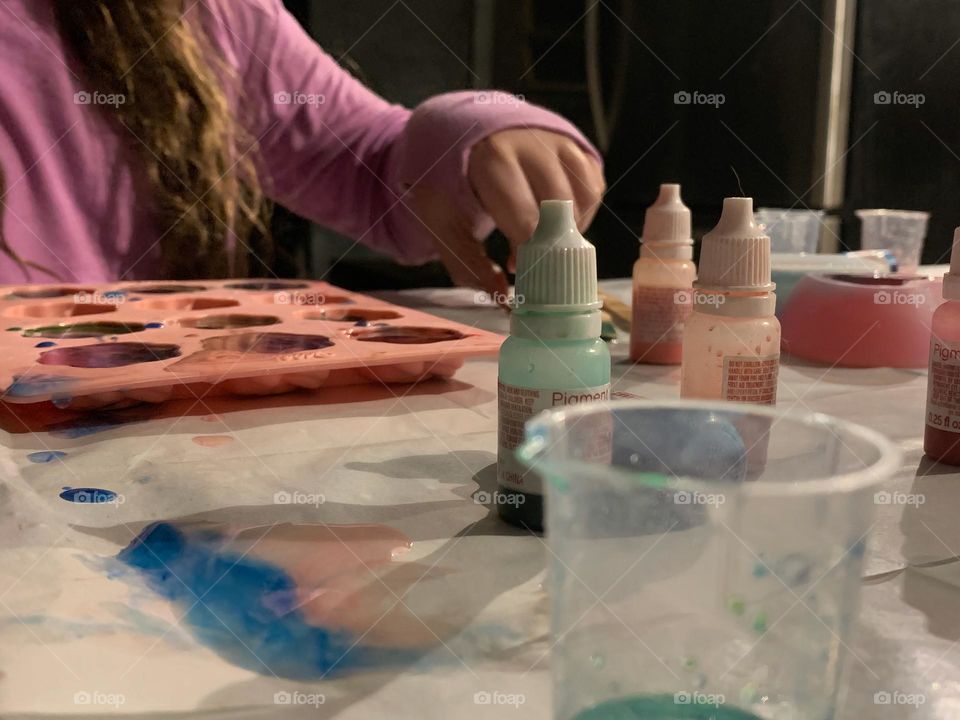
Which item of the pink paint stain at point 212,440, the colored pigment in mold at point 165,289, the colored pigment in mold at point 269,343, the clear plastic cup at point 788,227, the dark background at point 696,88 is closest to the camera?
the pink paint stain at point 212,440

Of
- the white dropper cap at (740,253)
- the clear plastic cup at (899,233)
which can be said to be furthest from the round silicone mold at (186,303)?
the clear plastic cup at (899,233)

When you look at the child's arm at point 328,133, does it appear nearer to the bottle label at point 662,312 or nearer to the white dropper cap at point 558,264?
the bottle label at point 662,312

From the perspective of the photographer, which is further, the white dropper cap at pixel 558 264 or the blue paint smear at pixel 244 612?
the white dropper cap at pixel 558 264

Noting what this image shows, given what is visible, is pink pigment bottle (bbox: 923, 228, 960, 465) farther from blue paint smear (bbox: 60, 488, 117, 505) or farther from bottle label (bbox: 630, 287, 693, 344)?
blue paint smear (bbox: 60, 488, 117, 505)

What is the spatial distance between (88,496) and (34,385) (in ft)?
0.43

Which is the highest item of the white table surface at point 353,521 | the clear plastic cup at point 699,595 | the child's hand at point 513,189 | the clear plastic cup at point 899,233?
the child's hand at point 513,189

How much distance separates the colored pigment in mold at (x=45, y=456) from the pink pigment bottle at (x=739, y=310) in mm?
369

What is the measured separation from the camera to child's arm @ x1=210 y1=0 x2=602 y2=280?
1121 millimetres

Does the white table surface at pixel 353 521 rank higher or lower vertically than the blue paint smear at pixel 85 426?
lower

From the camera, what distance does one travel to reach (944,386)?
0.49 meters

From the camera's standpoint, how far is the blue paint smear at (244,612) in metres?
0.30

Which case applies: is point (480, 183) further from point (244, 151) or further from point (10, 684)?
point (10, 684)

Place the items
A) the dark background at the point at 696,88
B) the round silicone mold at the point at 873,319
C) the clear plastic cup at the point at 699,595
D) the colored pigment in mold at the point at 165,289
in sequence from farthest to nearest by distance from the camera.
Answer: the dark background at the point at 696,88, the colored pigment in mold at the point at 165,289, the round silicone mold at the point at 873,319, the clear plastic cup at the point at 699,595

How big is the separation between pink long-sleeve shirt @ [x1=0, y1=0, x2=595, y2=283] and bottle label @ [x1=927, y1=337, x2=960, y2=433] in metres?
0.57
